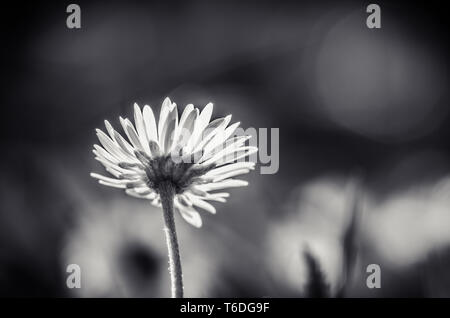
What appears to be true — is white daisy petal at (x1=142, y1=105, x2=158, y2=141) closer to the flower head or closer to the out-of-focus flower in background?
the flower head

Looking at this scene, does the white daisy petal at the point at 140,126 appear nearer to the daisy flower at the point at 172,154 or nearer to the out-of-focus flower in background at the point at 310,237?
the daisy flower at the point at 172,154

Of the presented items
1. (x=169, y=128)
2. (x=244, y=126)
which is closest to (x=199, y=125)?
(x=169, y=128)

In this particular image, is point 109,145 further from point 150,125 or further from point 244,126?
point 244,126

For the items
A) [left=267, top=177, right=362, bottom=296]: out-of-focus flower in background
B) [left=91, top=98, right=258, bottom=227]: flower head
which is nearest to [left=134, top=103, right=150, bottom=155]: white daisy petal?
[left=91, top=98, right=258, bottom=227]: flower head

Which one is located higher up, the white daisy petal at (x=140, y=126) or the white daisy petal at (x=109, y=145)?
the white daisy petal at (x=140, y=126)

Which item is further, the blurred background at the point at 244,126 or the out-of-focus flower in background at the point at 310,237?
the blurred background at the point at 244,126

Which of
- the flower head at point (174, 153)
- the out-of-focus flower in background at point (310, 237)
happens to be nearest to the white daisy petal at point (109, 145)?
the flower head at point (174, 153)

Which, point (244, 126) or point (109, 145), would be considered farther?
point (244, 126)
